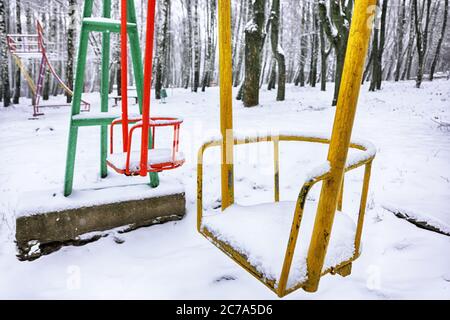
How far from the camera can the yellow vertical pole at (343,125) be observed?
117 cm

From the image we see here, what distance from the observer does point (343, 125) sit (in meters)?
1.26

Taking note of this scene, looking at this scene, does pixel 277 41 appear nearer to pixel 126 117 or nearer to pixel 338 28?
pixel 338 28

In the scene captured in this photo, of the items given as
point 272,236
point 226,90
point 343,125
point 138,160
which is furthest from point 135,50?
point 343,125

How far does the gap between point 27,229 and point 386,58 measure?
139 feet

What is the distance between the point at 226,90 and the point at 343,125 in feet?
2.67

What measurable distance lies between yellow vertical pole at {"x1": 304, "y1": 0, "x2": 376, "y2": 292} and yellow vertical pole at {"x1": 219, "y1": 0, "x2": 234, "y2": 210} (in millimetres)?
724

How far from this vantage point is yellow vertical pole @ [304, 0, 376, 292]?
46.1 inches

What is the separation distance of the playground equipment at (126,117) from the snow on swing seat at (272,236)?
0.68 metres

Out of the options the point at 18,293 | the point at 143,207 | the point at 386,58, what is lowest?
the point at 18,293

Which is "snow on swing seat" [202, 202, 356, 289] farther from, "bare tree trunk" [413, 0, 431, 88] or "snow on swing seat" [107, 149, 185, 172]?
"bare tree trunk" [413, 0, 431, 88]

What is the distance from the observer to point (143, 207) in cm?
328

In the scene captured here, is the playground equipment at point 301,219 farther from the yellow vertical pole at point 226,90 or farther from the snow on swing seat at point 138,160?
the snow on swing seat at point 138,160
